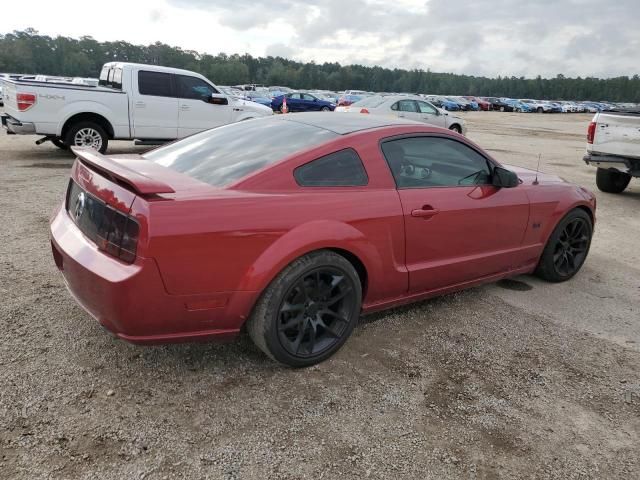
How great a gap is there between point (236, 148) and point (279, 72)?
388 feet

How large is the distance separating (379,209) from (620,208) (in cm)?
665

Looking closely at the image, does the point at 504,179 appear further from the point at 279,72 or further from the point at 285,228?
the point at 279,72

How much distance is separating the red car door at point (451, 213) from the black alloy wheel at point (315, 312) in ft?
1.93

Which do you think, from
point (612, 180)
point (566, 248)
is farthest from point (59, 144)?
point (612, 180)

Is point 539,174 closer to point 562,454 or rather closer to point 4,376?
point 562,454

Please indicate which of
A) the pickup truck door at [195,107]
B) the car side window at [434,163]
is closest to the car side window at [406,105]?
the pickup truck door at [195,107]

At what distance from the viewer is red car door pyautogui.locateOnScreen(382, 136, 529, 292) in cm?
339

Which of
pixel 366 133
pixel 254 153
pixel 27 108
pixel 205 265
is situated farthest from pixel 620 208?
pixel 27 108

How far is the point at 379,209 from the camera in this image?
3.15m

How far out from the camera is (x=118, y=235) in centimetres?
252

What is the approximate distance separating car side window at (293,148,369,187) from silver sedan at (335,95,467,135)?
46.6 feet

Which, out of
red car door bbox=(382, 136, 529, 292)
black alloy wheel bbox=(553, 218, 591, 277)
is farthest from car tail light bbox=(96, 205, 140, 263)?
black alloy wheel bbox=(553, 218, 591, 277)

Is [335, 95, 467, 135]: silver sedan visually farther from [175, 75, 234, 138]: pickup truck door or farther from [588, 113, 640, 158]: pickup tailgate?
[588, 113, 640, 158]: pickup tailgate

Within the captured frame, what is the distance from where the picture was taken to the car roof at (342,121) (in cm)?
341
